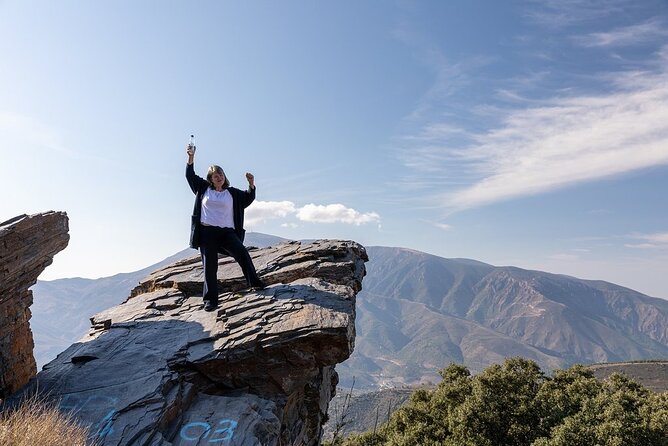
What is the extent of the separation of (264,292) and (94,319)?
6148 mm

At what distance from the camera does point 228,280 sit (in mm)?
14555

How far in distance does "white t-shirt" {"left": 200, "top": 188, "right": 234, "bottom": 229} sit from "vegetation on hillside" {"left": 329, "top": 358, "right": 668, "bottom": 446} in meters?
22.1

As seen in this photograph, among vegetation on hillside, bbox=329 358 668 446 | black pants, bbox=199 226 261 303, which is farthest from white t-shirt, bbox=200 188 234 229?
vegetation on hillside, bbox=329 358 668 446

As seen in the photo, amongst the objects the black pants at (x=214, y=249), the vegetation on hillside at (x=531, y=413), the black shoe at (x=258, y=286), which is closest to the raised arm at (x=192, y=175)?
the black pants at (x=214, y=249)

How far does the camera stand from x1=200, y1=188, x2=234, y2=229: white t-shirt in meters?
12.0

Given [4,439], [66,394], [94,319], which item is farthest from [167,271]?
[4,439]

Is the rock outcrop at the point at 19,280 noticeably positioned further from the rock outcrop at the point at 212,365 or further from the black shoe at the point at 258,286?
the black shoe at the point at 258,286

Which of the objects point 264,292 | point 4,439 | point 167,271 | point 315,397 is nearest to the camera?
point 4,439

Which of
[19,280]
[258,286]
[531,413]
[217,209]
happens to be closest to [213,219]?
[217,209]

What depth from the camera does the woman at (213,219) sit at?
39.4ft

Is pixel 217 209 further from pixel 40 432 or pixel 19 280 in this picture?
pixel 40 432

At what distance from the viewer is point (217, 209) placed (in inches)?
475

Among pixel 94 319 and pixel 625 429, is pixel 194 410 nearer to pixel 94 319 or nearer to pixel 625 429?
pixel 94 319

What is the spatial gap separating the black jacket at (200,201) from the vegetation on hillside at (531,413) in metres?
21.7
